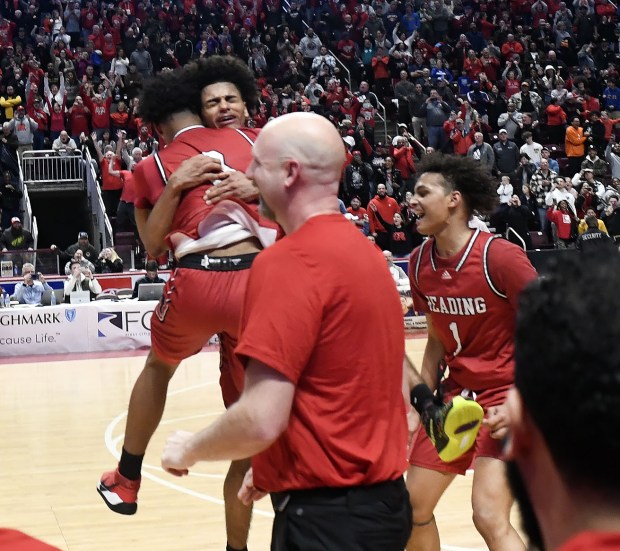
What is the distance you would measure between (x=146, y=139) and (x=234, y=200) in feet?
52.9

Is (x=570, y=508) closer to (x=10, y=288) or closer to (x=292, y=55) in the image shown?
(x=10, y=288)

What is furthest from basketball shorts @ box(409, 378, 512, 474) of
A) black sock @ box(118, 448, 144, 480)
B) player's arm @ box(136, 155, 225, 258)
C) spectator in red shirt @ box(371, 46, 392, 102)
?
spectator in red shirt @ box(371, 46, 392, 102)

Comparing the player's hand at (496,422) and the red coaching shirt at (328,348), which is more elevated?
the red coaching shirt at (328,348)

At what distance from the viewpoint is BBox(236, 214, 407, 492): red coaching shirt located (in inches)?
95.2

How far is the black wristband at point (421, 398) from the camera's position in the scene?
372 cm

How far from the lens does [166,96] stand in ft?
13.8

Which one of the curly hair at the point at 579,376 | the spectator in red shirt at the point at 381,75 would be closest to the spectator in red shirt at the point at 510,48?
the spectator in red shirt at the point at 381,75

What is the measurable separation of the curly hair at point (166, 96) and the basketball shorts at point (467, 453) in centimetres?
170

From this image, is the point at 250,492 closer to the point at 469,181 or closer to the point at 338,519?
the point at 338,519

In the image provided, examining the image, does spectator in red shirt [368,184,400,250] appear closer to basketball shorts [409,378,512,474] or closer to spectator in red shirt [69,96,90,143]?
spectator in red shirt [69,96,90,143]

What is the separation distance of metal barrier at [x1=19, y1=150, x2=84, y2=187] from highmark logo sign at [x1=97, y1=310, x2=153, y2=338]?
226 inches

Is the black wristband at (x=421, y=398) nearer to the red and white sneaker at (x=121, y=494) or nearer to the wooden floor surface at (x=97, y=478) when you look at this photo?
the red and white sneaker at (x=121, y=494)

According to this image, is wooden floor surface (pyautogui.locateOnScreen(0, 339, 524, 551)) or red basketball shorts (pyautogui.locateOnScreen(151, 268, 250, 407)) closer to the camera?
red basketball shorts (pyautogui.locateOnScreen(151, 268, 250, 407))

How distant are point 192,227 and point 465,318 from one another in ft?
4.25
